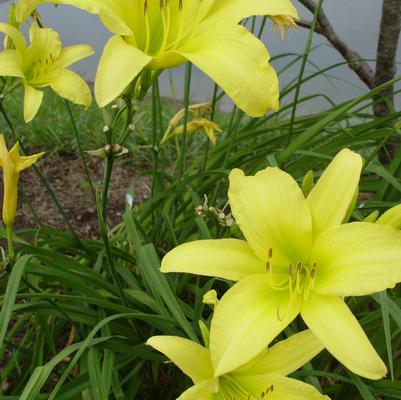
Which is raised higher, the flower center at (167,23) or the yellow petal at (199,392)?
the flower center at (167,23)

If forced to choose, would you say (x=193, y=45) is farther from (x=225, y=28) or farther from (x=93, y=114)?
(x=93, y=114)

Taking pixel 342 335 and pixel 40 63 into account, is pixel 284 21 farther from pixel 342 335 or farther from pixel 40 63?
pixel 342 335

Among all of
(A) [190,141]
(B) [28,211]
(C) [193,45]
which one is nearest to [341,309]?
(C) [193,45]

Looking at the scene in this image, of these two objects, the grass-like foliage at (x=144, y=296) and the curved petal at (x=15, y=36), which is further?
the curved petal at (x=15, y=36)

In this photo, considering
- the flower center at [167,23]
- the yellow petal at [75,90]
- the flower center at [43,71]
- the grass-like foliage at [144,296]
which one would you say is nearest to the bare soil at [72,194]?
the grass-like foliage at [144,296]

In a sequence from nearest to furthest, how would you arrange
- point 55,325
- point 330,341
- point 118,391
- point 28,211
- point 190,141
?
point 330,341
point 118,391
point 55,325
point 28,211
point 190,141

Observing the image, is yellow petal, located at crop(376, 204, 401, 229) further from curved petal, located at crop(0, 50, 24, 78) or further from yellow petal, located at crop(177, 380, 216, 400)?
curved petal, located at crop(0, 50, 24, 78)

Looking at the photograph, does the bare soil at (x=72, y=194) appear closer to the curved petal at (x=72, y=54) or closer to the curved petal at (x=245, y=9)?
the curved petal at (x=72, y=54)
